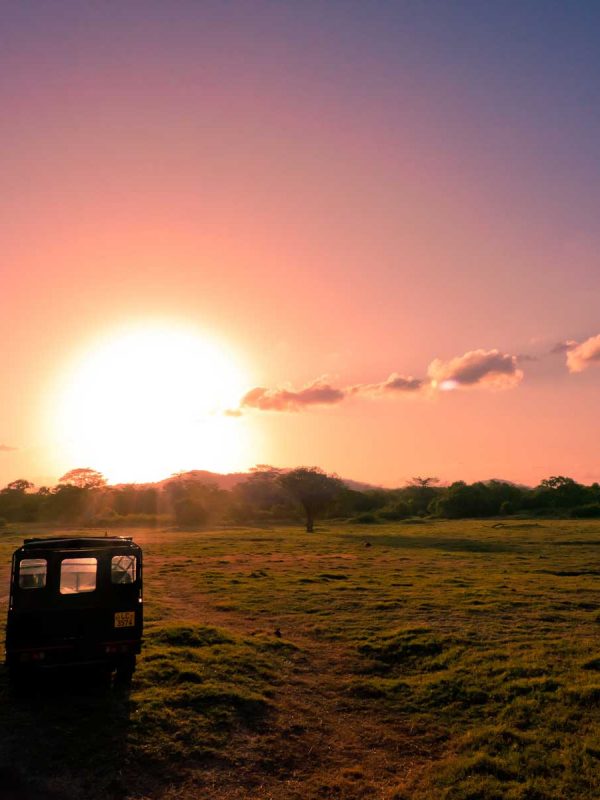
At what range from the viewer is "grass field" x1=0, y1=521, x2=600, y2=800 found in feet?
41.2

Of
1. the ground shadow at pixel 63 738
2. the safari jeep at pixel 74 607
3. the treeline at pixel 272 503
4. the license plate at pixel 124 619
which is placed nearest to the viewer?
the ground shadow at pixel 63 738

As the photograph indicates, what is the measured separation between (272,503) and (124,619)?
381 feet

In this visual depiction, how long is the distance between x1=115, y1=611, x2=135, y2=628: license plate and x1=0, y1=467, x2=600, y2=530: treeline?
254 feet

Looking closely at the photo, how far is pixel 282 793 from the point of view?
12.2m

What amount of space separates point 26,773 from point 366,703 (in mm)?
8818

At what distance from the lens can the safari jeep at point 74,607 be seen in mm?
16234

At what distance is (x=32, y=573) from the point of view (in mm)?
Result: 16797

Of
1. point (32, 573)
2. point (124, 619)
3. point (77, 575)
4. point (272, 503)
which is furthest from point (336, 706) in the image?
point (272, 503)

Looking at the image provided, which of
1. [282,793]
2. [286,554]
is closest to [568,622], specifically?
[282,793]

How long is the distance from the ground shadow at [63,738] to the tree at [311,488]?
252ft

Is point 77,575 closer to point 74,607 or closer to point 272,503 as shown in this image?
point 74,607

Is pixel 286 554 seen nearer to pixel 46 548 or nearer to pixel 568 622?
pixel 568 622

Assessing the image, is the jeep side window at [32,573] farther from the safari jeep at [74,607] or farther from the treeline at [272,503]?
the treeline at [272,503]

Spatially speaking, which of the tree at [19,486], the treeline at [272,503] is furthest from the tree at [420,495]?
the tree at [19,486]
